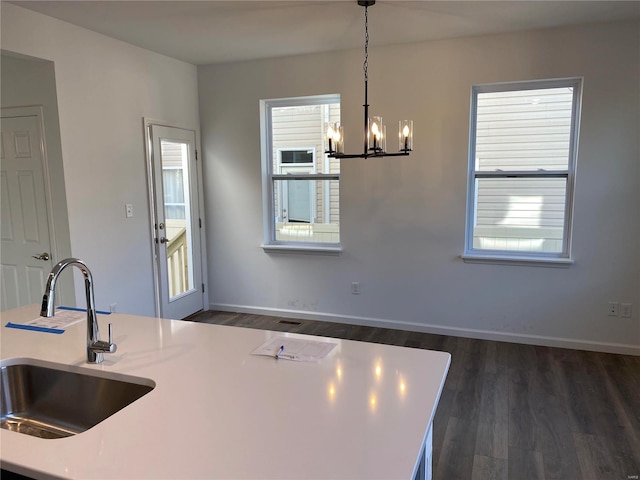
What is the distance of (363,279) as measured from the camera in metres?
4.43

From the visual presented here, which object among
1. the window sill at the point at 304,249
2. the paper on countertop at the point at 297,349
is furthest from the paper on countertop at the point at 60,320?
the window sill at the point at 304,249

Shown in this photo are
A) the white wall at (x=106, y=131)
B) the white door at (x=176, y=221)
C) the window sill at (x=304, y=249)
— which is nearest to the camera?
the white wall at (x=106, y=131)

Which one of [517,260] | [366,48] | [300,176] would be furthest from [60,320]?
[517,260]

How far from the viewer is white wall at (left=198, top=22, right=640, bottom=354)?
3576 millimetres

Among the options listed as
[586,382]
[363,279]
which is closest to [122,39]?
[363,279]

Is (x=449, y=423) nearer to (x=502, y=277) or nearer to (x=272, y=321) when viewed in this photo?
(x=502, y=277)

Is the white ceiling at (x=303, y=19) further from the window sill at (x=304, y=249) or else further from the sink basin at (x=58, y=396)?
the sink basin at (x=58, y=396)

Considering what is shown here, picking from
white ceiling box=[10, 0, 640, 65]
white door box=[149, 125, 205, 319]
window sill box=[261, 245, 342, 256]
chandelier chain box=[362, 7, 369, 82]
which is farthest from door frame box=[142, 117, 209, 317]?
chandelier chain box=[362, 7, 369, 82]

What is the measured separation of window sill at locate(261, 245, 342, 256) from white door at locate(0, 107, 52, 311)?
6.60 ft

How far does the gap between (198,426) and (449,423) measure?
1997mm

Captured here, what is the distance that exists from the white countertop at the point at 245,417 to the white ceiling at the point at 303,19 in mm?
2407

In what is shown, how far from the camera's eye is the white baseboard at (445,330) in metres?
3.77

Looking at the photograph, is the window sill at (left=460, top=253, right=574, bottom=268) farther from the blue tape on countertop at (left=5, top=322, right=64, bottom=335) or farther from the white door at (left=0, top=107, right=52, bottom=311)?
the white door at (left=0, top=107, right=52, bottom=311)

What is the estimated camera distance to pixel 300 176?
4.62 m
